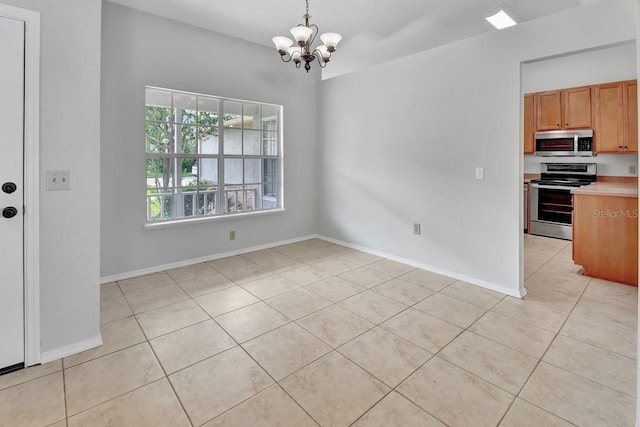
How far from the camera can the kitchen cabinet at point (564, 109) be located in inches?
187

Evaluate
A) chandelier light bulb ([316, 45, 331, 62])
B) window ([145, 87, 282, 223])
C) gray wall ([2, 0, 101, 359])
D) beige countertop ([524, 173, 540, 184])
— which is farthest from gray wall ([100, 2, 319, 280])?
beige countertop ([524, 173, 540, 184])

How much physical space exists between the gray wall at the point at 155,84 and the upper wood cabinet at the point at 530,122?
157 inches

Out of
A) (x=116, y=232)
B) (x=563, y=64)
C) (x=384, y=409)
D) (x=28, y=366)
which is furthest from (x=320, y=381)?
(x=563, y=64)

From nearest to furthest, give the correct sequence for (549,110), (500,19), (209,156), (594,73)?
(500,19)
(209,156)
(594,73)
(549,110)

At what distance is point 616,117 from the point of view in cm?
449

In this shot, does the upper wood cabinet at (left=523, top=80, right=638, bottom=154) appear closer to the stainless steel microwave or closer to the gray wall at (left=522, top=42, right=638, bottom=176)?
the stainless steel microwave

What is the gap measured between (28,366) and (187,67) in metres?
3.25

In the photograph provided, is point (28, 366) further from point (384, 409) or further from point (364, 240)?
point (364, 240)

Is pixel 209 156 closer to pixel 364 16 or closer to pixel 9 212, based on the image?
pixel 9 212

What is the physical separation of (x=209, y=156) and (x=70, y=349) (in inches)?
102

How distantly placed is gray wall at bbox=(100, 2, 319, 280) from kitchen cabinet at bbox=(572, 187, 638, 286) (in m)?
3.86

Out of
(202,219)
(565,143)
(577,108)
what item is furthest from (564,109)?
(202,219)

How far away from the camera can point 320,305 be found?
283cm

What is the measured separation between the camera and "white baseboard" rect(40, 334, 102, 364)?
2.00 metres
